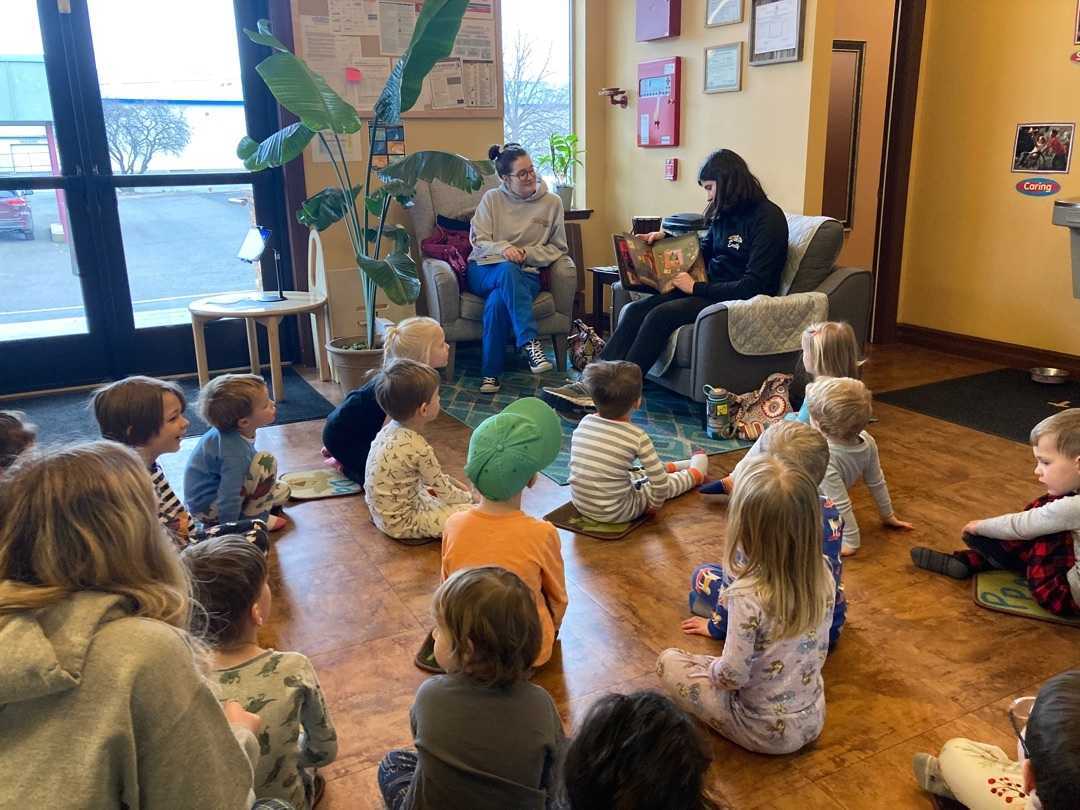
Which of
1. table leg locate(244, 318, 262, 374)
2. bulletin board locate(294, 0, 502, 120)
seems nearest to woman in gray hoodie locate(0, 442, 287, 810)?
table leg locate(244, 318, 262, 374)

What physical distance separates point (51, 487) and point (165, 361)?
424cm

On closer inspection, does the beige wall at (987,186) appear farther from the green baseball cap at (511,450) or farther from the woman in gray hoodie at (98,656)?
the woman in gray hoodie at (98,656)

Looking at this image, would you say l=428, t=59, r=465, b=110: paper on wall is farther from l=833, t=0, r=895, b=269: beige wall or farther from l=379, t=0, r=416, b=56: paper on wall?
l=833, t=0, r=895, b=269: beige wall

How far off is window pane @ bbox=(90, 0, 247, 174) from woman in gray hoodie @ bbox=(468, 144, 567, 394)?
1.42m

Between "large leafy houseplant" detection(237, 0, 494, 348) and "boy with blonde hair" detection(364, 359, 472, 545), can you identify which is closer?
"boy with blonde hair" detection(364, 359, 472, 545)

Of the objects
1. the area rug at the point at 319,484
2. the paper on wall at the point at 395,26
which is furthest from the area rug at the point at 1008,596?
the paper on wall at the point at 395,26

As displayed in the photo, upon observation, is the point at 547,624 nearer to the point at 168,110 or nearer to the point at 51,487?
the point at 51,487

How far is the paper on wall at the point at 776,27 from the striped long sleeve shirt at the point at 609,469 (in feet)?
8.40

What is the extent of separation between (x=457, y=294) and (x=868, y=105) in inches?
110

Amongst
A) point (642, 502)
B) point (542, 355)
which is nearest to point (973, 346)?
point (542, 355)

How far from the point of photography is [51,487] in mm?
953

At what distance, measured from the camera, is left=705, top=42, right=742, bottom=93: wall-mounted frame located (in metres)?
4.68

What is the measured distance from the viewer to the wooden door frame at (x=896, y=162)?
5.15m

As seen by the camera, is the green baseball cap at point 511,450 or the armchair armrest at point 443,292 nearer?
the green baseball cap at point 511,450
